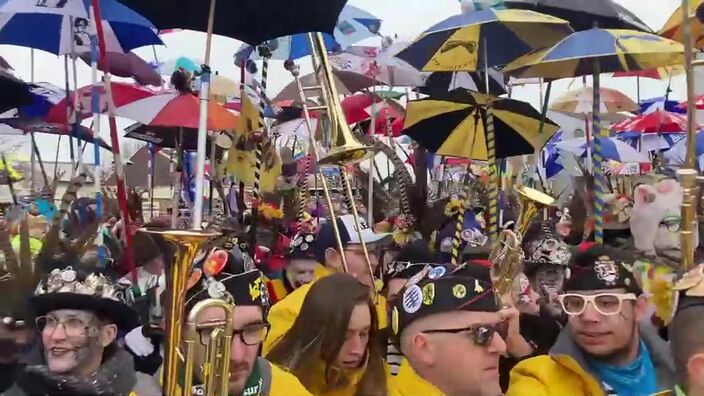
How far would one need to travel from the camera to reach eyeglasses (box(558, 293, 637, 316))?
3051mm

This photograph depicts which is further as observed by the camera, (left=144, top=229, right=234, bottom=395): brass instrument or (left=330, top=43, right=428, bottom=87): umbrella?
(left=330, top=43, right=428, bottom=87): umbrella

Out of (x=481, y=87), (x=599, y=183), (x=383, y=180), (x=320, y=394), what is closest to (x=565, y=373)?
(x=320, y=394)

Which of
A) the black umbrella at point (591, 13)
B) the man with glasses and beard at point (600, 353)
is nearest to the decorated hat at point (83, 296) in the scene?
the man with glasses and beard at point (600, 353)

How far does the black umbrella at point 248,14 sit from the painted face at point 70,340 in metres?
0.93

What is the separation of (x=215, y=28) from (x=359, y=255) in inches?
97.0

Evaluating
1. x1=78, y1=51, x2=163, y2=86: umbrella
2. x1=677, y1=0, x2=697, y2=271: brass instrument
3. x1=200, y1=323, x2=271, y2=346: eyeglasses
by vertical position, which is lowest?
x1=200, y1=323, x2=271, y2=346: eyeglasses

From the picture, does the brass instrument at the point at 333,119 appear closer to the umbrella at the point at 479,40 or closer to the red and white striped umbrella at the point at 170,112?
the umbrella at the point at 479,40

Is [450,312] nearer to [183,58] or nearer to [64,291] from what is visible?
[64,291]

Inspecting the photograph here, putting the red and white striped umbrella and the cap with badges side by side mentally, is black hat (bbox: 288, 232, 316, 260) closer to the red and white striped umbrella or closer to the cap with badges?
the red and white striped umbrella

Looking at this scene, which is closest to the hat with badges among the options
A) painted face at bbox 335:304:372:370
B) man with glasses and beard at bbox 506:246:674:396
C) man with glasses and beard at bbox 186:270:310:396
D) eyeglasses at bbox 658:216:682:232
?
man with glasses and beard at bbox 186:270:310:396

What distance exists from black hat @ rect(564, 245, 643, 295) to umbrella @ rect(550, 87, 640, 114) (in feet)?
21.9

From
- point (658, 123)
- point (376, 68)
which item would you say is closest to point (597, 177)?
point (376, 68)

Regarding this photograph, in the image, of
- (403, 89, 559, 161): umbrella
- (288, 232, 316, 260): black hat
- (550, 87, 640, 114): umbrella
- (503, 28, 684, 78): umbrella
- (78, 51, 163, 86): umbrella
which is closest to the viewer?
(503, 28, 684, 78): umbrella

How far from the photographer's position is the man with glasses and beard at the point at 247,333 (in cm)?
272
